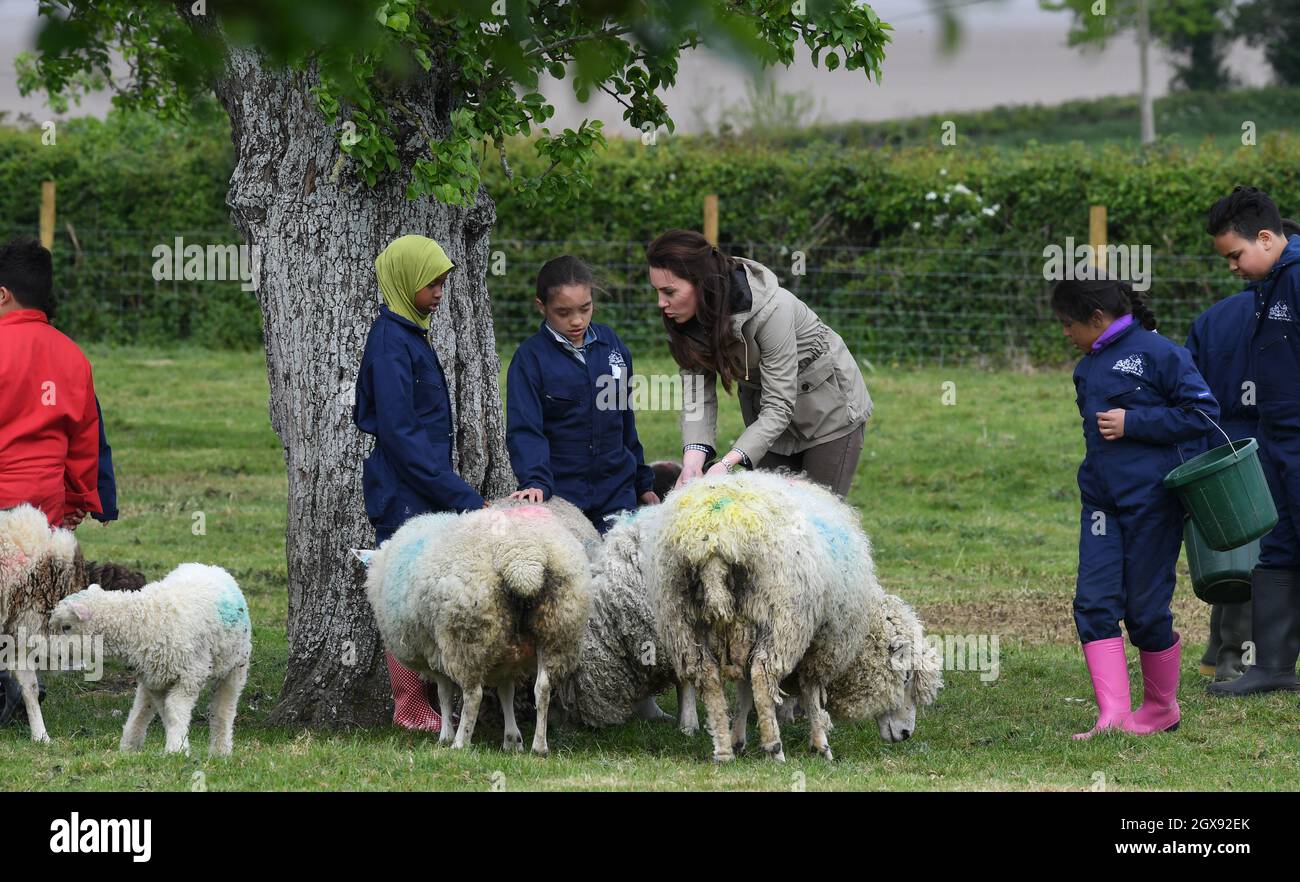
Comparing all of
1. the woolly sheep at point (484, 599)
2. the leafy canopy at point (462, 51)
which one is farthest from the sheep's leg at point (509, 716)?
the leafy canopy at point (462, 51)

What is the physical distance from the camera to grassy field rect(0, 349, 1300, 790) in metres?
5.46

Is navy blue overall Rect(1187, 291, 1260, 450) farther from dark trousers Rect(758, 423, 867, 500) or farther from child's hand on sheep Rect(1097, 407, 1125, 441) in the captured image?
dark trousers Rect(758, 423, 867, 500)

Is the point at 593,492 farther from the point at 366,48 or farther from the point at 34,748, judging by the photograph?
the point at 366,48

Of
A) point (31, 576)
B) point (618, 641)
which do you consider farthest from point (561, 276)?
point (31, 576)

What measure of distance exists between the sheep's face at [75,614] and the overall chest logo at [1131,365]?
13.5ft

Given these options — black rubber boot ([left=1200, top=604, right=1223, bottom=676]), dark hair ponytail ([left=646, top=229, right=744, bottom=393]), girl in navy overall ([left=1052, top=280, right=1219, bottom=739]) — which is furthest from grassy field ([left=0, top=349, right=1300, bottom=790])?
dark hair ponytail ([left=646, top=229, right=744, bottom=393])

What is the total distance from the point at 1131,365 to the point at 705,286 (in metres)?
1.76

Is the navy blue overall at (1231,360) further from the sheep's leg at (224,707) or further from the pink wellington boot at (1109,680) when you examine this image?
the sheep's leg at (224,707)

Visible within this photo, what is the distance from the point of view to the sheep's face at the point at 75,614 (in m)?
5.76

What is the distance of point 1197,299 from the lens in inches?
670

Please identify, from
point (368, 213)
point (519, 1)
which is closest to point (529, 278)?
point (368, 213)

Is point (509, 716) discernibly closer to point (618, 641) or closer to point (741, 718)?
point (618, 641)

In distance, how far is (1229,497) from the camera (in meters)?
6.00

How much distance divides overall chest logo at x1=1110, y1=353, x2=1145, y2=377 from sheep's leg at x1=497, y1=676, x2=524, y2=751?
2.75 metres
